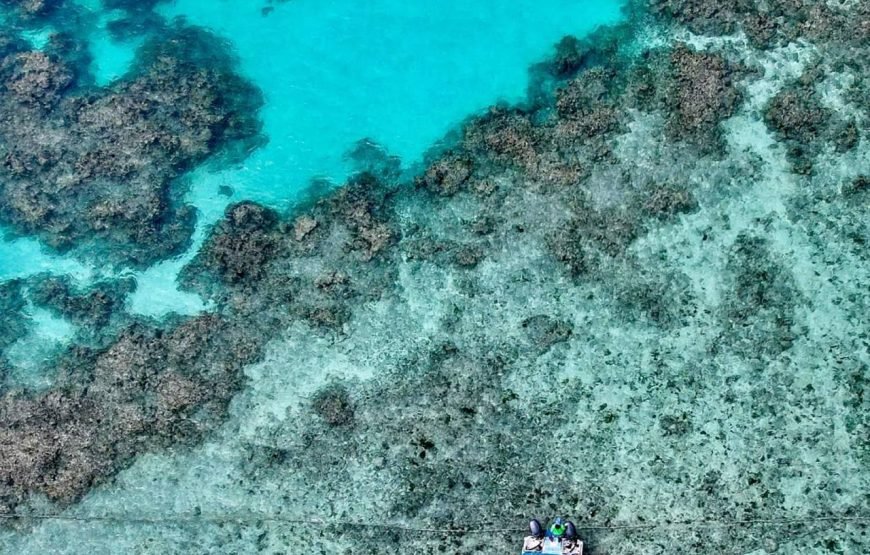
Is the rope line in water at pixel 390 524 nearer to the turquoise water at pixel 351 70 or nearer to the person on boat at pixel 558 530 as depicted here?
the person on boat at pixel 558 530

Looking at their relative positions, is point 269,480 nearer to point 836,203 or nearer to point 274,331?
point 274,331

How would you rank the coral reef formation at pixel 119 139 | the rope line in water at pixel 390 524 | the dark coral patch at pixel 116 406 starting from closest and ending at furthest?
the rope line in water at pixel 390 524
the dark coral patch at pixel 116 406
the coral reef formation at pixel 119 139

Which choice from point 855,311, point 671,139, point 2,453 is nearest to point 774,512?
point 855,311

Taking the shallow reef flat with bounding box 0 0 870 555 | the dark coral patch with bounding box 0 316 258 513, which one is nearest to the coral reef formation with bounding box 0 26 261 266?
the shallow reef flat with bounding box 0 0 870 555

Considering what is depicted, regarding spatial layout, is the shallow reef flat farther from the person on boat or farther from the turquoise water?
the turquoise water

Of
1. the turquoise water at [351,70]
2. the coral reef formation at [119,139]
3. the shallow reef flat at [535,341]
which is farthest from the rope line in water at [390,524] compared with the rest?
the turquoise water at [351,70]

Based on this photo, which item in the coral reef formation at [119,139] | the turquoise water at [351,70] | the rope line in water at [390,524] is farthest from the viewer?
the turquoise water at [351,70]

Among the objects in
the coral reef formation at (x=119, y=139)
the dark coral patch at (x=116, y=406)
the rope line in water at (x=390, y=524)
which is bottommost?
the rope line in water at (x=390, y=524)
